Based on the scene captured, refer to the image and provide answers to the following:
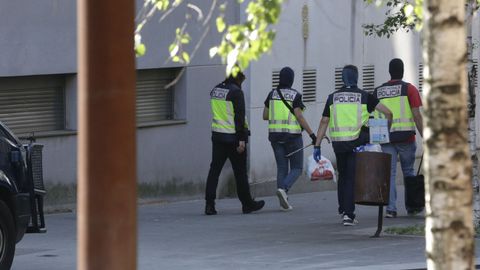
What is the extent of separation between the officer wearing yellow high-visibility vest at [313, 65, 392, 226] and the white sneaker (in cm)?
177

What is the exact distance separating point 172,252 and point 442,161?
260 inches

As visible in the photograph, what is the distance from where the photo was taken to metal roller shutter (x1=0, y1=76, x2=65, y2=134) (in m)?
15.1

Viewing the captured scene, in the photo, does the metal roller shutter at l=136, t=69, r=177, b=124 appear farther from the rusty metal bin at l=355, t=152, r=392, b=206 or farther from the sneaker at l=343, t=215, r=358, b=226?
the rusty metal bin at l=355, t=152, r=392, b=206

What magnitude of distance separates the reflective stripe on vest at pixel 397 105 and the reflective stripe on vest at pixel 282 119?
134 cm

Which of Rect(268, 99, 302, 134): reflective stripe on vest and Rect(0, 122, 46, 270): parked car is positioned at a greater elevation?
Rect(268, 99, 302, 134): reflective stripe on vest

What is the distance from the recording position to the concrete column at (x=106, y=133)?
15.4 feet

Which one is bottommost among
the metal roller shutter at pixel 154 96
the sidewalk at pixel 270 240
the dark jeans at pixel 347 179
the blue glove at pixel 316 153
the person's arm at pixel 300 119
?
the sidewalk at pixel 270 240

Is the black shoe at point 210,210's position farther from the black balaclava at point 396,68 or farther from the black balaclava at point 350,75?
the black balaclava at point 396,68

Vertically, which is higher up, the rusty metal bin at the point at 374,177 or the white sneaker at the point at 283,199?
the rusty metal bin at the point at 374,177

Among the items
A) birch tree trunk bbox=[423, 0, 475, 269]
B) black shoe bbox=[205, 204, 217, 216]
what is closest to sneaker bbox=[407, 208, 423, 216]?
black shoe bbox=[205, 204, 217, 216]

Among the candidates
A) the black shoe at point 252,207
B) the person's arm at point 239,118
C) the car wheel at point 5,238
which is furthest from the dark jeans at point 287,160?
the car wheel at point 5,238

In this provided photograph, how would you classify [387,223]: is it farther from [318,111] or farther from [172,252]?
[318,111]

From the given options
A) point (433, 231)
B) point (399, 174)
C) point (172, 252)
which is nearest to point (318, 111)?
point (399, 174)

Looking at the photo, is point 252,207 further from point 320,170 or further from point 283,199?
point 320,170
